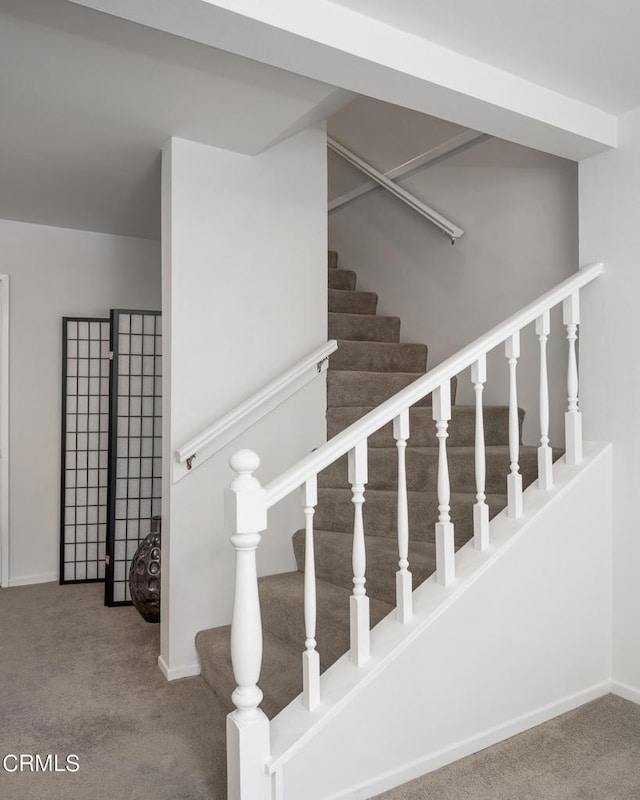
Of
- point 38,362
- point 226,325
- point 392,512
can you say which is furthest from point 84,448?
point 392,512

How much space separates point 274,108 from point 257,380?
47.2 inches

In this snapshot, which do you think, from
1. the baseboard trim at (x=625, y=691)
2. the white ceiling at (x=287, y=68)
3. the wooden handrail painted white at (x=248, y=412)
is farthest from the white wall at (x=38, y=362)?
the baseboard trim at (x=625, y=691)

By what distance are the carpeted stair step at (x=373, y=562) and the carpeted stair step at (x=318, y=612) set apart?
0.14 feet

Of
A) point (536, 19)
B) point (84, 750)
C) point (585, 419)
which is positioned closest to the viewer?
point (536, 19)

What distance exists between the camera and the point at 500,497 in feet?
9.59

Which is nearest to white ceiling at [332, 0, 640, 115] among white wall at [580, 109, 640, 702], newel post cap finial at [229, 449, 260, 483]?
white wall at [580, 109, 640, 702]

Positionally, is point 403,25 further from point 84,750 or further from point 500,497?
point 84,750

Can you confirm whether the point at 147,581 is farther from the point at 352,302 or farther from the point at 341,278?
the point at 341,278

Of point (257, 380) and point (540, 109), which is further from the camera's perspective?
point (257, 380)

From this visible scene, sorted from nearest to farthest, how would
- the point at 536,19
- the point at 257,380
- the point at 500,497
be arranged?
1. the point at 536,19
2. the point at 500,497
3. the point at 257,380

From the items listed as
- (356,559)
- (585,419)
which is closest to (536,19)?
(585,419)

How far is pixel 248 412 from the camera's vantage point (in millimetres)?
2967

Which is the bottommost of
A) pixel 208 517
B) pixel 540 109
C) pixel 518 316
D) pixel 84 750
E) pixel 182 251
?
pixel 84 750

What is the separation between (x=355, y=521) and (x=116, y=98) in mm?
1874
